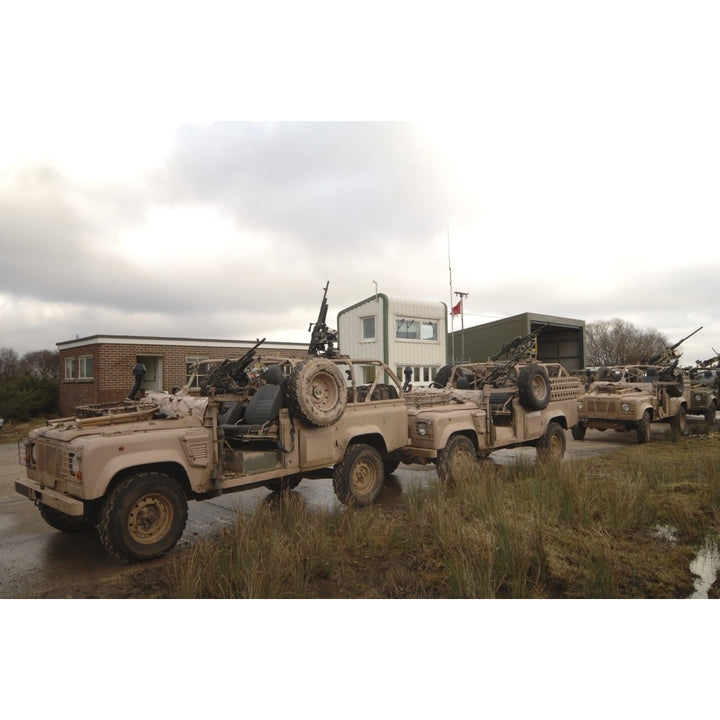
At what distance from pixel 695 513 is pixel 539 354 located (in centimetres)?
2958

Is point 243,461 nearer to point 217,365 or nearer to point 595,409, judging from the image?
point 217,365

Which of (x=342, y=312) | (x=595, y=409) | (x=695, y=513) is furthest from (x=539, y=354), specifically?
(x=695, y=513)

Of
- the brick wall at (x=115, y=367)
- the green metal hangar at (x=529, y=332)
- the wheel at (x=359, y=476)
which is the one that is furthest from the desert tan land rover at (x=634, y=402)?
the green metal hangar at (x=529, y=332)

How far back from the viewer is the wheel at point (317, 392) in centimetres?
589

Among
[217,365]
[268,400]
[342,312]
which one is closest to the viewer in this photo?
[268,400]

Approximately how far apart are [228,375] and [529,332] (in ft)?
79.0

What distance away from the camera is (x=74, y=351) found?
19.4 meters

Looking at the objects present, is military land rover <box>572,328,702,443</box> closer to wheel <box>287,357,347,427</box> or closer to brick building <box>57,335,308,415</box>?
wheel <box>287,357,347,427</box>

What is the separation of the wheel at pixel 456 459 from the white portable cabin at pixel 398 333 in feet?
43.2

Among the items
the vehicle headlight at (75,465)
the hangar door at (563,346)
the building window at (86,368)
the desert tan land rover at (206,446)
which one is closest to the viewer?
the vehicle headlight at (75,465)

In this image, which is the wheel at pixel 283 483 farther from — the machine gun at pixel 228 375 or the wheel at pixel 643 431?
the wheel at pixel 643 431

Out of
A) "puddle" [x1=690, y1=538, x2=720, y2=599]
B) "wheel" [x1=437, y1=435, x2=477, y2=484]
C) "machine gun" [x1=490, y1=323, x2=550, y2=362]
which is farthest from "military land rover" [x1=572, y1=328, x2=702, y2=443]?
"puddle" [x1=690, y1=538, x2=720, y2=599]

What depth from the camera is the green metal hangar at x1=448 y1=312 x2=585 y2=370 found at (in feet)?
91.2

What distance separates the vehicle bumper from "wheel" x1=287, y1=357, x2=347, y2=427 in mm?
2262
